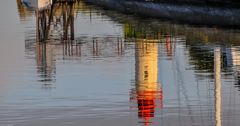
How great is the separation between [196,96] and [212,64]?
8.86 meters

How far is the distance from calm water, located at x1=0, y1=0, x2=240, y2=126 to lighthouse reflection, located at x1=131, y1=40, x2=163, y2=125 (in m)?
0.03

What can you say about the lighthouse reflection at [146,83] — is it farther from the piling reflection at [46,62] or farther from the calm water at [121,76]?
the piling reflection at [46,62]

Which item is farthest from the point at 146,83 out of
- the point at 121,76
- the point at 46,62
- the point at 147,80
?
the point at 46,62

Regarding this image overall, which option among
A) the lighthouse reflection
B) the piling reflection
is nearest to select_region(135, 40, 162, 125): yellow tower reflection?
the lighthouse reflection

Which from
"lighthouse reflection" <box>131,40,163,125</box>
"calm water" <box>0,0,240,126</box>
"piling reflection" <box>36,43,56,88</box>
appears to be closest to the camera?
"calm water" <box>0,0,240,126</box>

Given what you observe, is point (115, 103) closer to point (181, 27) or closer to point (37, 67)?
point (37, 67)

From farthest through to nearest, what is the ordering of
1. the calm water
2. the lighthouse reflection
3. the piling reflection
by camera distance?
1. the piling reflection
2. the lighthouse reflection
3. the calm water

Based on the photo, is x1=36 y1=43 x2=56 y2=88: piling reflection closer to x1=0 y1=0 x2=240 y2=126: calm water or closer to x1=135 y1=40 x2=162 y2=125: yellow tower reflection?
x1=0 y1=0 x2=240 y2=126: calm water

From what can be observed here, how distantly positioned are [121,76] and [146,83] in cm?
271

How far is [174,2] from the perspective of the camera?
6103cm

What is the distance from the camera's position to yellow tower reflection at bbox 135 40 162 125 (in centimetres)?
2134

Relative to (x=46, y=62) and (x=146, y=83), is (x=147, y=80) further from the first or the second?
(x=46, y=62)

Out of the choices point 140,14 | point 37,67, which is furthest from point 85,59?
point 140,14

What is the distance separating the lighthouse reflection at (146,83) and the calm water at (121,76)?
0.03 metres
